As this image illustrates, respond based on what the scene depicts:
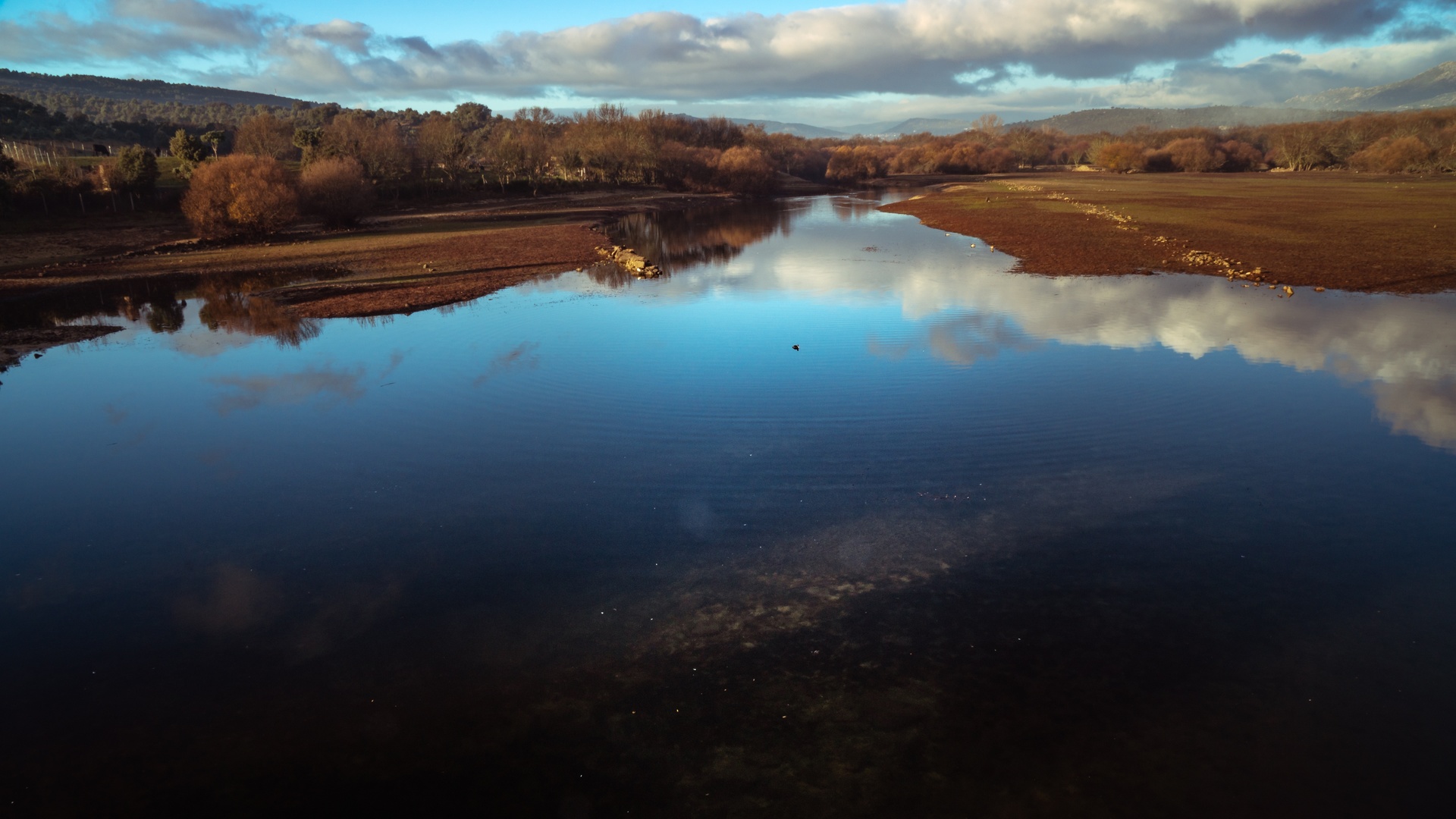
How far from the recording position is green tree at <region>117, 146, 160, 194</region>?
164 feet

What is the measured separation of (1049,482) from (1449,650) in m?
4.73

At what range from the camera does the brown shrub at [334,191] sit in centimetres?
5128

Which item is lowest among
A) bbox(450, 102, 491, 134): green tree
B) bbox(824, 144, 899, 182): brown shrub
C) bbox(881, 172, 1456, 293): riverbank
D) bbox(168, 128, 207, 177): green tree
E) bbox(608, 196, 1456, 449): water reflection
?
bbox(608, 196, 1456, 449): water reflection

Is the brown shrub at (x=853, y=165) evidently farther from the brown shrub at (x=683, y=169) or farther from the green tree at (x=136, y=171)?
the green tree at (x=136, y=171)

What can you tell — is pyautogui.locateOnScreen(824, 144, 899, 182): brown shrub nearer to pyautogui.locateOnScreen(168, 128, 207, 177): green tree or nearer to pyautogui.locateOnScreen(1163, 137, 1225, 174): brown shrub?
pyautogui.locateOnScreen(1163, 137, 1225, 174): brown shrub

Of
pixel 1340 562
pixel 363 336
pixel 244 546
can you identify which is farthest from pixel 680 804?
pixel 363 336

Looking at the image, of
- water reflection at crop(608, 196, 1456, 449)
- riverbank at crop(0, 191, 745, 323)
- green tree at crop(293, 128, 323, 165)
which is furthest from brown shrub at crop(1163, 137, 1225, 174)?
green tree at crop(293, 128, 323, 165)

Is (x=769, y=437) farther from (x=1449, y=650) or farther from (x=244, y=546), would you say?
(x=1449, y=650)

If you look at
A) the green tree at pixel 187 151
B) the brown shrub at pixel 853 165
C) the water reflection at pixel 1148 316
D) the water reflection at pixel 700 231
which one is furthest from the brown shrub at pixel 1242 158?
the green tree at pixel 187 151

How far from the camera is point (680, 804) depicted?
5980 millimetres

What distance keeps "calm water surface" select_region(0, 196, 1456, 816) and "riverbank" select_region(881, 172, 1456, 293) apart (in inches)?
519

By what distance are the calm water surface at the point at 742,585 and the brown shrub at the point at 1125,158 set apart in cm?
13452

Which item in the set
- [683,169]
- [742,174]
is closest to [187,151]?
[683,169]

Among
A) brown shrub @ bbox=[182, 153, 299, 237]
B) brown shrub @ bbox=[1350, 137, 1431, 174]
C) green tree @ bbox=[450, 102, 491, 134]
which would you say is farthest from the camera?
green tree @ bbox=[450, 102, 491, 134]
